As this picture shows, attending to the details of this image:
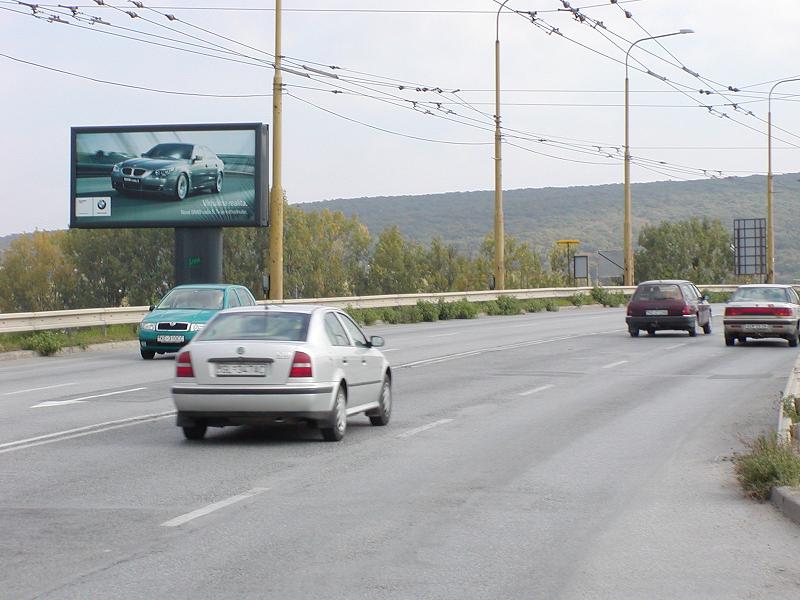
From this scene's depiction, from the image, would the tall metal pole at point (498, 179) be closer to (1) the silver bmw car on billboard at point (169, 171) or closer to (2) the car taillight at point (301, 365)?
(1) the silver bmw car on billboard at point (169, 171)

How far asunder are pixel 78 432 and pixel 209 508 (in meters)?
5.20

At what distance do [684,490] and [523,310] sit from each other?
43754 mm

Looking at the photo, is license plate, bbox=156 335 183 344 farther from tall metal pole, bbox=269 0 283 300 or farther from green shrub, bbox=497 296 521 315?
green shrub, bbox=497 296 521 315

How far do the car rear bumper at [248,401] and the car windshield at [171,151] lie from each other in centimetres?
3113

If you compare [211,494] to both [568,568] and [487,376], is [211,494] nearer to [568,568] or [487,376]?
[568,568]

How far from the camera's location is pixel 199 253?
43406 millimetres

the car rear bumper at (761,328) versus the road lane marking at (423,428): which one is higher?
the car rear bumper at (761,328)

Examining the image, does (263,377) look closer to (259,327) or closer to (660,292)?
(259,327)

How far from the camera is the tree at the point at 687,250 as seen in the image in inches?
5005

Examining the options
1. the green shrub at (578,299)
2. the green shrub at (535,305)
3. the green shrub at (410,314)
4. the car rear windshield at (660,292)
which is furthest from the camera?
the green shrub at (578,299)

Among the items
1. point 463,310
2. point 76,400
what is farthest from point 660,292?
point 76,400

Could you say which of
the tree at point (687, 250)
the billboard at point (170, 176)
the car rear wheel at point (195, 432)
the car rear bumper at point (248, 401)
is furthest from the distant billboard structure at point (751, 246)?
the car rear bumper at point (248, 401)

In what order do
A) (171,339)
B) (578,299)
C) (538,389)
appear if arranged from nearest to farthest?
(538,389) → (171,339) → (578,299)

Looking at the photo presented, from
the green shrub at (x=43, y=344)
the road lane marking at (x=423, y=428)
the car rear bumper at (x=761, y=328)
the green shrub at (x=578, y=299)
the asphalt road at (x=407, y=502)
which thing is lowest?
the asphalt road at (x=407, y=502)
